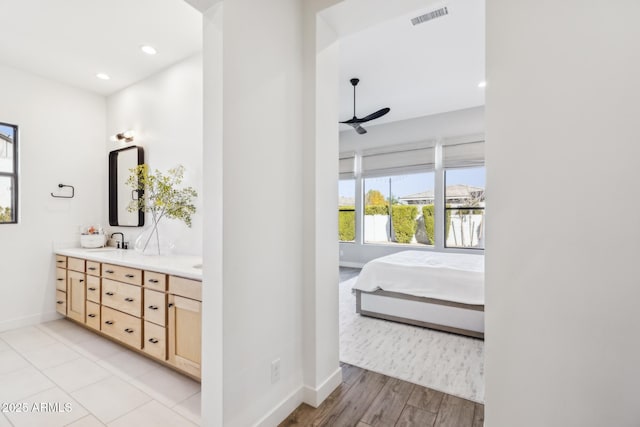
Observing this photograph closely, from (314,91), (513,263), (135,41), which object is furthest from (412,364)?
(135,41)

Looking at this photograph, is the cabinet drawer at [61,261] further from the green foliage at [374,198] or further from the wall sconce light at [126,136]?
the green foliage at [374,198]

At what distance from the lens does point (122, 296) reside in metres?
2.54

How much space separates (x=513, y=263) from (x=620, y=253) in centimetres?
36

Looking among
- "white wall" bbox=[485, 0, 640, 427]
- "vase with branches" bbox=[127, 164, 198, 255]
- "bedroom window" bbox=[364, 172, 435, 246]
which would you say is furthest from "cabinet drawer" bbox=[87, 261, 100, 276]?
"bedroom window" bbox=[364, 172, 435, 246]

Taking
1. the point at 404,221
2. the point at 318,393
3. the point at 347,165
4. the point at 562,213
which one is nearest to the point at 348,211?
the point at 347,165

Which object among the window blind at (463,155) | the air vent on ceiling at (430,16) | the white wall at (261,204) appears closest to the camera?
the white wall at (261,204)

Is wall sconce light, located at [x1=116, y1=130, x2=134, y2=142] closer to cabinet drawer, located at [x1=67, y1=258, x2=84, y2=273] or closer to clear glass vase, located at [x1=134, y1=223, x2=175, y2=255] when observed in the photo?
clear glass vase, located at [x1=134, y1=223, x2=175, y2=255]

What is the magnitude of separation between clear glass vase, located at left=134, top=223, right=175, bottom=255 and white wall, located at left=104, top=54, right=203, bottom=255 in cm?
7

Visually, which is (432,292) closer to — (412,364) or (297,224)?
(412,364)

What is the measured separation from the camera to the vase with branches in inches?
114

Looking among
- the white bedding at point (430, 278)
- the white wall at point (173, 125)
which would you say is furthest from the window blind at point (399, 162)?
the white wall at point (173, 125)

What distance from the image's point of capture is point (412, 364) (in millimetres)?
2375

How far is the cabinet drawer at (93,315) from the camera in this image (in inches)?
111

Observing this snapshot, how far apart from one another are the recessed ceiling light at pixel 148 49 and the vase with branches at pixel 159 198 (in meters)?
1.15
